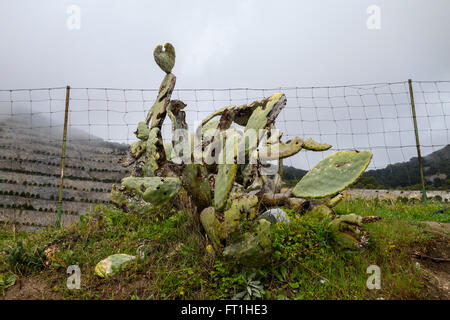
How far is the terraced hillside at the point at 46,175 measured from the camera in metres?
6.79

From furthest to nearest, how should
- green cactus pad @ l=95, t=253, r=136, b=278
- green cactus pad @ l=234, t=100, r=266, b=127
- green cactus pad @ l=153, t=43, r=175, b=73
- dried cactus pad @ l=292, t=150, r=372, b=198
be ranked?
green cactus pad @ l=153, t=43, r=175, b=73, green cactus pad @ l=234, t=100, r=266, b=127, dried cactus pad @ l=292, t=150, r=372, b=198, green cactus pad @ l=95, t=253, r=136, b=278

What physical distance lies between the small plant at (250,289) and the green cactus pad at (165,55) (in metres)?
2.44

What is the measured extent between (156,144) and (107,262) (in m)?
1.18

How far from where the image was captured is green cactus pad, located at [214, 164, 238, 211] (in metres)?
1.95

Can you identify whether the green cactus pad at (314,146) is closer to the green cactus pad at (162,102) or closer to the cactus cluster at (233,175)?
the cactus cluster at (233,175)

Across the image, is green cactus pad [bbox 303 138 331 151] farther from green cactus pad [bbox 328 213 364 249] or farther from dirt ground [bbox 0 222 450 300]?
dirt ground [bbox 0 222 450 300]

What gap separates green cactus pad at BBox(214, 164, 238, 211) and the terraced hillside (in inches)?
176

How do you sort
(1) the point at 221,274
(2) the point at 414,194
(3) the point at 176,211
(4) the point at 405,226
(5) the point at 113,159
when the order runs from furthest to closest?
(5) the point at 113,159 < (2) the point at 414,194 < (3) the point at 176,211 < (4) the point at 405,226 < (1) the point at 221,274

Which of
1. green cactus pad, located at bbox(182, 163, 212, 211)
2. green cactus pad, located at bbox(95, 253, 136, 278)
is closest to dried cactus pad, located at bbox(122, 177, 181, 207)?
green cactus pad, located at bbox(182, 163, 212, 211)

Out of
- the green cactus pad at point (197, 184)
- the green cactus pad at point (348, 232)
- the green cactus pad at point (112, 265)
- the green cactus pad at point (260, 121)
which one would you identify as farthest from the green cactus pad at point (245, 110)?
the green cactus pad at point (112, 265)

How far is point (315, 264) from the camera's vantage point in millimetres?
2293
